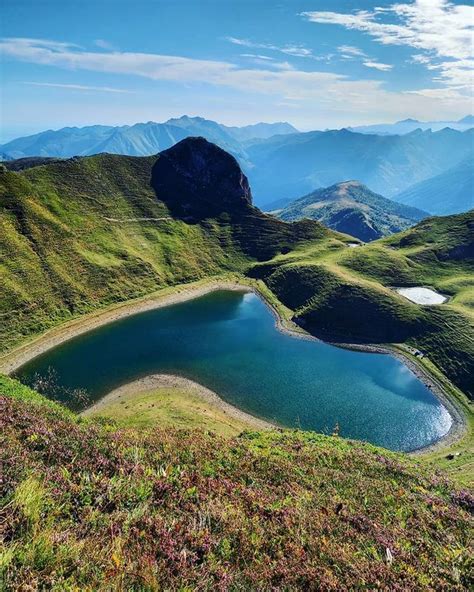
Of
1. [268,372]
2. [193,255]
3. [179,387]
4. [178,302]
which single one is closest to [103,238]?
[193,255]

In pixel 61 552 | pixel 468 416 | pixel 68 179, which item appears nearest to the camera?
pixel 61 552

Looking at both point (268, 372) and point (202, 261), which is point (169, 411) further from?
point (202, 261)

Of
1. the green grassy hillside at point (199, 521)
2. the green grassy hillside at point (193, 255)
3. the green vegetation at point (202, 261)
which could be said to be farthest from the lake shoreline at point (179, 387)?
the green grassy hillside at point (199, 521)

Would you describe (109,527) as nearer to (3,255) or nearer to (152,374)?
(152,374)

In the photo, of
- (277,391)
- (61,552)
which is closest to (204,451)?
(61,552)

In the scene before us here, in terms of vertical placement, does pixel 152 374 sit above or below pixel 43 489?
below

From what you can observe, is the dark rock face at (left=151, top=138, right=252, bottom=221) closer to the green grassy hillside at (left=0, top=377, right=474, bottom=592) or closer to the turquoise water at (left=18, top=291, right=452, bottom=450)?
the turquoise water at (left=18, top=291, right=452, bottom=450)
